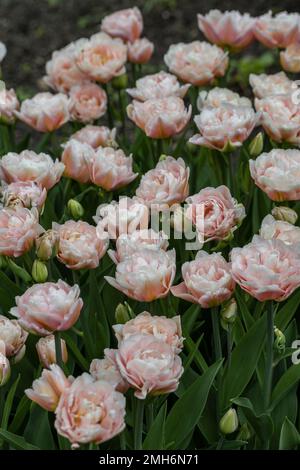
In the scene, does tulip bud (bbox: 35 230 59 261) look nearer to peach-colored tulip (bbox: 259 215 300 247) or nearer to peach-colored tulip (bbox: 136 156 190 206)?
peach-colored tulip (bbox: 136 156 190 206)

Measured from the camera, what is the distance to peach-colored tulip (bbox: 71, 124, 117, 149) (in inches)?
72.2

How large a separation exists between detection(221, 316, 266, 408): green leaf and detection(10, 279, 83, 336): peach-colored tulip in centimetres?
30

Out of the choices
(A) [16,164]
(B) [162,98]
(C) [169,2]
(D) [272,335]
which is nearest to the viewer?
(D) [272,335]

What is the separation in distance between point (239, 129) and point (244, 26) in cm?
52

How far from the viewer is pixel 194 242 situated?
150 centimetres

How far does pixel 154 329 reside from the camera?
125 centimetres

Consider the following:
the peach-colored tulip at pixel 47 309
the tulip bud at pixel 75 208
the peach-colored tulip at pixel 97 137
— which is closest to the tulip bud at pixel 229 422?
the peach-colored tulip at pixel 47 309

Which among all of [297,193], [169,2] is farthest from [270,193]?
[169,2]

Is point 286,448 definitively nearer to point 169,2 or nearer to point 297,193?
point 297,193

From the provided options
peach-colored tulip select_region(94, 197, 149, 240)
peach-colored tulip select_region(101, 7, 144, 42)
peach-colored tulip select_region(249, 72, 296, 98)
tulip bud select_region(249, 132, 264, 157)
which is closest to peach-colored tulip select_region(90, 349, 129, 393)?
peach-colored tulip select_region(94, 197, 149, 240)

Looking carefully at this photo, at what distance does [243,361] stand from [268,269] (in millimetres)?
220

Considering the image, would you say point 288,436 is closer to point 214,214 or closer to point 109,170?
point 214,214

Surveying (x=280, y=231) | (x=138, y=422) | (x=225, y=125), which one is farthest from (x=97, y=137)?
(x=138, y=422)

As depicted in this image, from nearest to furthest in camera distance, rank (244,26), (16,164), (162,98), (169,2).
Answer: (16,164) → (162,98) → (244,26) → (169,2)
